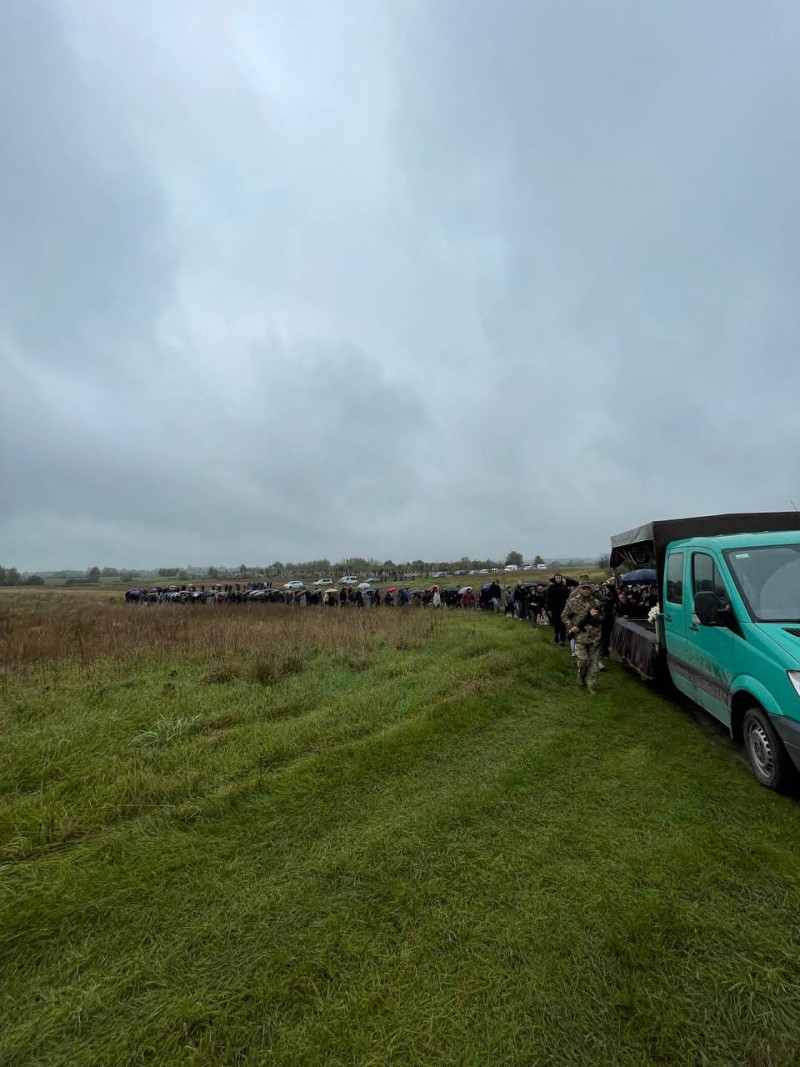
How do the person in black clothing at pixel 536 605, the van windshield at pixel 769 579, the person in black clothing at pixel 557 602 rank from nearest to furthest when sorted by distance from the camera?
the van windshield at pixel 769 579 → the person in black clothing at pixel 557 602 → the person in black clothing at pixel 536 605

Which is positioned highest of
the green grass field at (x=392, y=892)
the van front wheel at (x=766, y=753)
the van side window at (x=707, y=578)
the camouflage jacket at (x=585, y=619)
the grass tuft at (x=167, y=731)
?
the van side window at (x=707, y=578)

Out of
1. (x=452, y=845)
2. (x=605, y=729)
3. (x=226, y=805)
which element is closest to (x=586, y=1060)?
(x=452, y=845)

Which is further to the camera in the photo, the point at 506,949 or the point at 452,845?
the point at 452,845

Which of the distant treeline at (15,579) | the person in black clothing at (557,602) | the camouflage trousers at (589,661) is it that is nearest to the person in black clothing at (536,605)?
the person in black clothing at (557,602)

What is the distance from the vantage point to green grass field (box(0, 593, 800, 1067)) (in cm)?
198

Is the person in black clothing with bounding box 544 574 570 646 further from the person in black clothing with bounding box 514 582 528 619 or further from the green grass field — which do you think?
the person in black clothing with bounding box 514 582 528 619

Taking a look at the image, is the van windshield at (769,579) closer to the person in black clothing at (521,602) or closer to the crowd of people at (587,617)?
the crowd of people at (587,617)

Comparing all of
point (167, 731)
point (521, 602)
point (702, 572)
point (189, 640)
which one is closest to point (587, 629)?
point (702, 572)

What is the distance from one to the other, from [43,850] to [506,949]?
3.36m

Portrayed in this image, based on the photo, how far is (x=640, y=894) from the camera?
270 centimetres

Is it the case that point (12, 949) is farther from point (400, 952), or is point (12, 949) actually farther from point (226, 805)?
→ point (400, 952)

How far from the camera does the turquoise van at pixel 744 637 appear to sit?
12.4 ft

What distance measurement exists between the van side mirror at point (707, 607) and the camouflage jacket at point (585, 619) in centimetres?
216

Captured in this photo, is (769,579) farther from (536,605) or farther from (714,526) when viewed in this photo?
(536,605)
